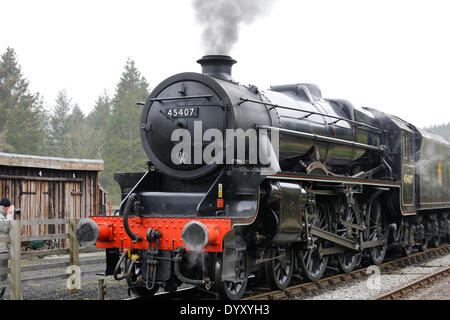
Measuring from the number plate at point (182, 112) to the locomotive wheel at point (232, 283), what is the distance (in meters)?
2.05

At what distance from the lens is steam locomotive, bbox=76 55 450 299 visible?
21.7 ft

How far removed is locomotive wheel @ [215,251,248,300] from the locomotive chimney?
8.90 ft

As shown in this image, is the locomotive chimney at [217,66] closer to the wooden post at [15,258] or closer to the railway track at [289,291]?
the railway track at [289,291]

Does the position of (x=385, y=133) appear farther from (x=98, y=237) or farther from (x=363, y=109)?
A: (x=98, y=237)

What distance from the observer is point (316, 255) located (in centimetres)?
874

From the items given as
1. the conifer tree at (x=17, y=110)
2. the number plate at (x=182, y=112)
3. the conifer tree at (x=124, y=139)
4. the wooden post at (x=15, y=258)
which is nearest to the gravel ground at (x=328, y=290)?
the wooden post at (x=15, y=258)

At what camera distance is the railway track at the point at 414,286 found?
24.4 feet

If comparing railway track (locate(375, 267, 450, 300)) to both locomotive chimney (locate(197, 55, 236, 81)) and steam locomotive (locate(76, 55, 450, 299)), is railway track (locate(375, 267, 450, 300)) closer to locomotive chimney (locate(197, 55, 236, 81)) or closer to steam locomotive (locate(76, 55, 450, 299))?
steam locomotive (locate(76, 55, 450, 299))

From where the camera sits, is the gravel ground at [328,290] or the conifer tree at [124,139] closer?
the gravel ground at [328,290]

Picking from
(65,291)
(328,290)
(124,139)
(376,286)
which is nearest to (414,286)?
(376,286)

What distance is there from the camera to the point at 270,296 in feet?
23.7

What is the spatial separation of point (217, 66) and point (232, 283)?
322cm
